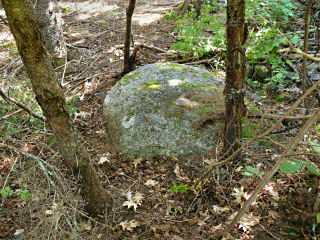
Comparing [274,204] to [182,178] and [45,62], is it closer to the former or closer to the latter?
[182,178]

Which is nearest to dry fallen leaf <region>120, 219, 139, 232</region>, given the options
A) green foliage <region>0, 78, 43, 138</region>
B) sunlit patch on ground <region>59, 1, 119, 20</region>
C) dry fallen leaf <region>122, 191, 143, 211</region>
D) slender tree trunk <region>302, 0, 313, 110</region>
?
dry fallen leaf <region>122, 191, 143, 211</region>

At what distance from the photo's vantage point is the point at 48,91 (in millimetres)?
2314

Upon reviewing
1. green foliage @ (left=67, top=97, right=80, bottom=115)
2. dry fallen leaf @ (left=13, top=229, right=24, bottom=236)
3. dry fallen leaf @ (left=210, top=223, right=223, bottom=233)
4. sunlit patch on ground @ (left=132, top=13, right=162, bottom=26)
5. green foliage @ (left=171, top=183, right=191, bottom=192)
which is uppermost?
sunlit patch on ground @ (left=132, top=13, right=162, bottom=26)

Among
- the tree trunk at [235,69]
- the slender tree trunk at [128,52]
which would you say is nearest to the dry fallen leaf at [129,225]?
the tree trunk at [235,69]

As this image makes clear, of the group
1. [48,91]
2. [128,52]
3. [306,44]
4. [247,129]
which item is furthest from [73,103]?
[306,44]

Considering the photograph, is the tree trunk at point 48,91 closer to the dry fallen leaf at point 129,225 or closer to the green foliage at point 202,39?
the dry fallen leaf at point 129,225

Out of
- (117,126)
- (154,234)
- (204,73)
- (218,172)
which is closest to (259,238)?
(218,172)

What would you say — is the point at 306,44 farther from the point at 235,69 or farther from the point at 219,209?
the point at 219,209

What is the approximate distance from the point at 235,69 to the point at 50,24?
509 centimetres

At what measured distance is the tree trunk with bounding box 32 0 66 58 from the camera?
6188 mm

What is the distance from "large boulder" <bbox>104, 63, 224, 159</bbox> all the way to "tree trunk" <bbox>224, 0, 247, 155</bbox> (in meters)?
0.64

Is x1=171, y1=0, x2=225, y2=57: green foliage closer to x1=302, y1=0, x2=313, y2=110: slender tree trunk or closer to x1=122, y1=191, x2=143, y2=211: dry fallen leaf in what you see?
x1=302, y1=0, x2=313, y2=110: slender tree trunk

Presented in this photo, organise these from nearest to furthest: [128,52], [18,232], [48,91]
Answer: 1. [48,91]
2. [18,232]
3. [128,52]

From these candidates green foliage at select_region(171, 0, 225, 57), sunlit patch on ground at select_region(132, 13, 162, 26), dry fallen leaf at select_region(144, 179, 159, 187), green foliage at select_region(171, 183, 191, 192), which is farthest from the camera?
sunlit patch on ground at select_region(132, 13, 162, 26)
